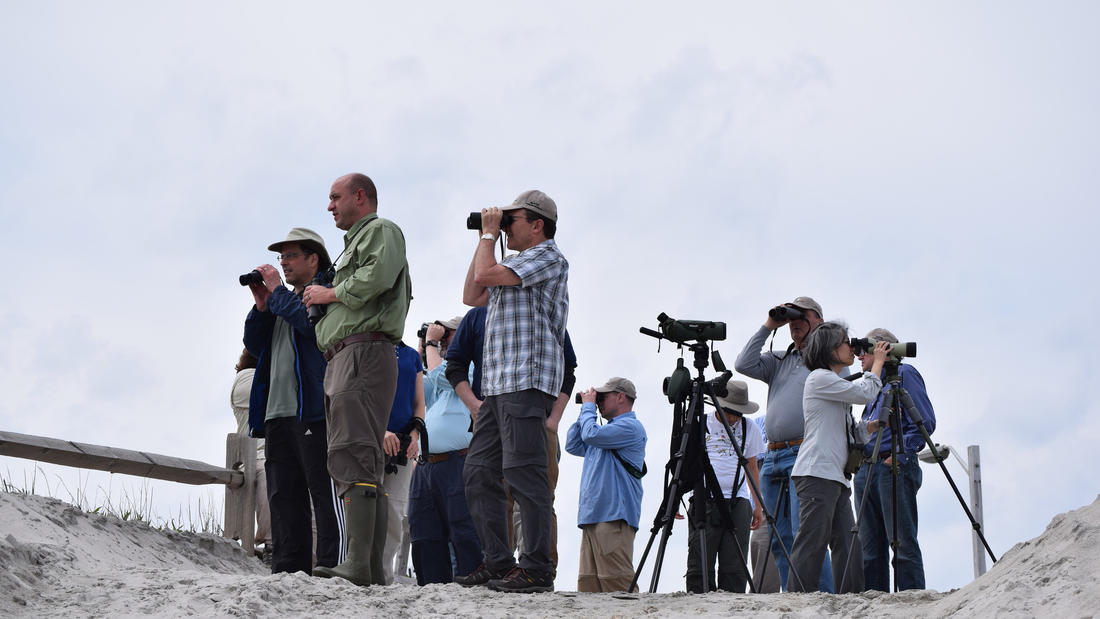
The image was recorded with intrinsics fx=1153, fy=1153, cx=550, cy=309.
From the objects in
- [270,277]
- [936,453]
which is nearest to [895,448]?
[936,453]

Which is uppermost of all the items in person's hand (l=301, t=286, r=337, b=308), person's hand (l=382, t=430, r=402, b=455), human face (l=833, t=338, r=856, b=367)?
person's hand (l=301, t=286, r=337, b=308)

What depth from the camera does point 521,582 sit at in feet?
17.4

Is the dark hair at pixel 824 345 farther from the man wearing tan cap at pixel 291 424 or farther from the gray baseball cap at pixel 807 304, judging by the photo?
the man wearing tan cap at pixel 291 424

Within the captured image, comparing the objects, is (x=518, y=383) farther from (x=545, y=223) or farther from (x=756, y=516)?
(x=756, y=516)

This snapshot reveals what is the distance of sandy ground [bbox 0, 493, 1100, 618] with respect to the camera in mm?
4398

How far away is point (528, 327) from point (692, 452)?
1.15 metres

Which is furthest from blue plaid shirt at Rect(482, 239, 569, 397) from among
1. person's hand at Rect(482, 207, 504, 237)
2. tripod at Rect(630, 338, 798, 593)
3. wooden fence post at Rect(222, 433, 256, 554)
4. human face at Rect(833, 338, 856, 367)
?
wooden fence post at Rect(222, 433, 256, 554)

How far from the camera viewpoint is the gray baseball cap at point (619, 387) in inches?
302

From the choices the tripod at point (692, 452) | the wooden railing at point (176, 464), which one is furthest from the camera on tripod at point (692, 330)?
the wooden railing at point (176, 464)

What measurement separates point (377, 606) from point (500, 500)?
0.84 meters

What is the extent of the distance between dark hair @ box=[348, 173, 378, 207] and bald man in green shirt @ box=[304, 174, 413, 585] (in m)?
0.22

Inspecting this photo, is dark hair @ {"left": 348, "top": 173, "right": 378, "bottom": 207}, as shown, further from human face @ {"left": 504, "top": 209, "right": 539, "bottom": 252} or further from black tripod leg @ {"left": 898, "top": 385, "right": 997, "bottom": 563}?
black tripod leg @ {"left": 898, "top": 385, "right": 997, "bottom": 563}

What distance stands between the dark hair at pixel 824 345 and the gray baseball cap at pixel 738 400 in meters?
1.73

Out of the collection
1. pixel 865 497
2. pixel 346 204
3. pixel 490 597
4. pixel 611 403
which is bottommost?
pixel 490 597
